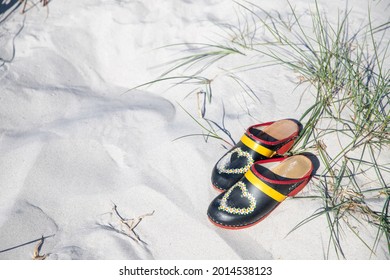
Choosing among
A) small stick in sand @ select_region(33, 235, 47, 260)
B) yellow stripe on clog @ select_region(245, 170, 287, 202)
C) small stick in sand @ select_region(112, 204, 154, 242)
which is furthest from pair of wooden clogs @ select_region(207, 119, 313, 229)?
small stick in sand @ select_region(33, 235, 47, 260)

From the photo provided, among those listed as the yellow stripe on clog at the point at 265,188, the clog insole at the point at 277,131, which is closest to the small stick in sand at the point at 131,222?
the yellow stripe on clog at the point at 265,188

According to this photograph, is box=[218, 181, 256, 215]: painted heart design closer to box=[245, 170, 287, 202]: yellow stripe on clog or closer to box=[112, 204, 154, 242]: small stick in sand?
box=[245, 170, 287, 202]: yellow stripe on clog

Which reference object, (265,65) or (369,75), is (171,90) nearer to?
(265,65)

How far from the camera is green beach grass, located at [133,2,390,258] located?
5.34 feet

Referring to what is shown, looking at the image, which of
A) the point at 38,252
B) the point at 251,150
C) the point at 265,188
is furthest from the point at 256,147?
the point at 38,252

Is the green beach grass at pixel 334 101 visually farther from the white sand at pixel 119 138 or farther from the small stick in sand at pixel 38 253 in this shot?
the small stick in sand at pixel 38 253

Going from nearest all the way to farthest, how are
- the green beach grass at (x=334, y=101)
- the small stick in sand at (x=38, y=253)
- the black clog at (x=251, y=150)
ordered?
the small stick in sand at (x=38, y=253) < the green beach grass at (x=334, y=101) < the black clog at (x=251, y=150)

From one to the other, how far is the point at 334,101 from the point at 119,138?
1.22 metres

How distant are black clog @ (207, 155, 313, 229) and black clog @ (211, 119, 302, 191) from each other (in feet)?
0.26

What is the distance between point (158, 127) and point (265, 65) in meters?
0.85

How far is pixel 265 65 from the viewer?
232 centimetres

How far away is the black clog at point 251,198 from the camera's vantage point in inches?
63.3

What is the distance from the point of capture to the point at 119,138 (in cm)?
195
